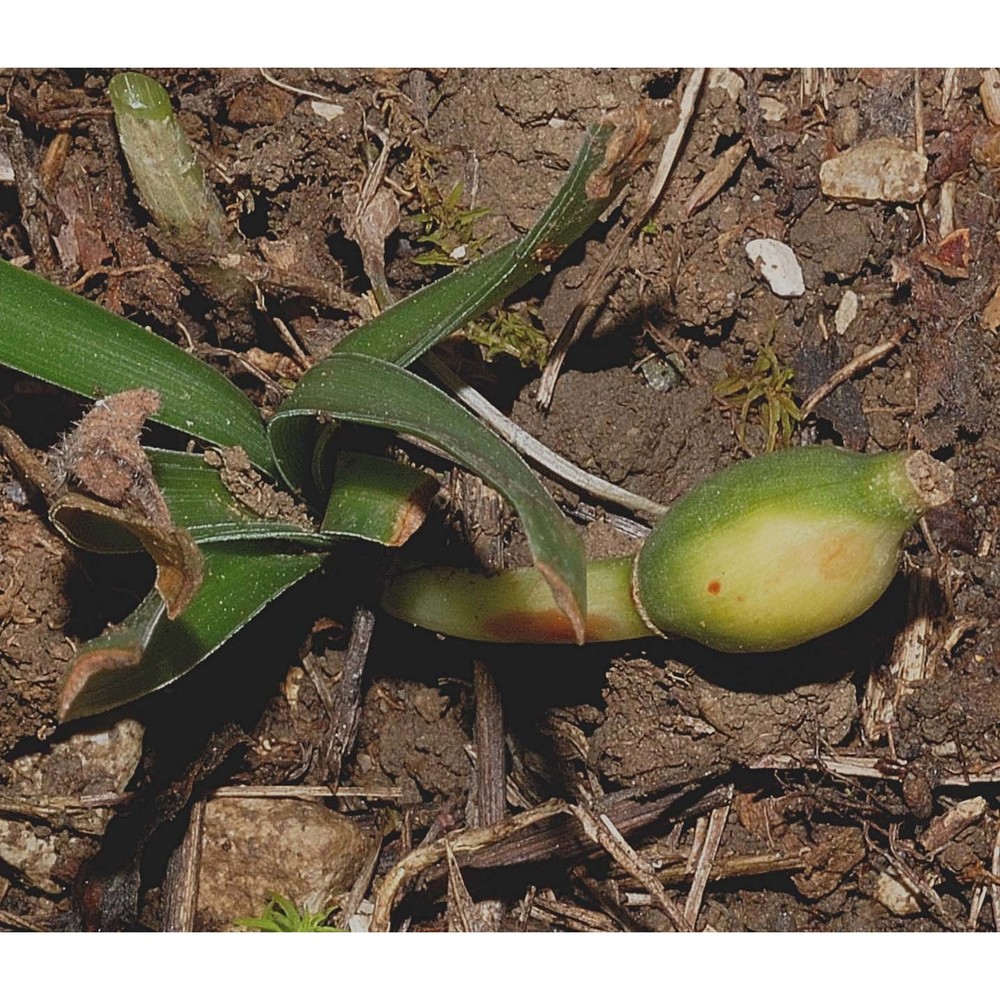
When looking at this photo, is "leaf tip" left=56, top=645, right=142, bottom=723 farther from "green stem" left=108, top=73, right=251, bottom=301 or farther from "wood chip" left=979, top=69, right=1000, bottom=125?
"wood chip" left=979, top=69, right=1000, bottom=125

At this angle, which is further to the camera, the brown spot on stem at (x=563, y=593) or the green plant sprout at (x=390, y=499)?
the green plant sprout at (x=390, y=499)

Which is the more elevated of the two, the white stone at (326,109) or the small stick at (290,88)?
the small stick at (290,88)

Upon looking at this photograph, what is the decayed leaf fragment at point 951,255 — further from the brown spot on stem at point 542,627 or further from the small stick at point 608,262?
the brown spot on stem at point 542,627

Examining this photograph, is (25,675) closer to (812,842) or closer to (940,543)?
(812,842)

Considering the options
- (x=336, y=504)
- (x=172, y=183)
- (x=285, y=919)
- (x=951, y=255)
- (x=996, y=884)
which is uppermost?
(x=951, y=255)

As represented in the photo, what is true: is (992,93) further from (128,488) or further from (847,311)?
(128,488)

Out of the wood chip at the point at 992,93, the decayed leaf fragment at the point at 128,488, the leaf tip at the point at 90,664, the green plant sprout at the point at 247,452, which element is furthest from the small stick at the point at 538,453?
the wood chip at the point at 992,93

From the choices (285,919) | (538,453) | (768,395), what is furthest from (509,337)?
(285,919)

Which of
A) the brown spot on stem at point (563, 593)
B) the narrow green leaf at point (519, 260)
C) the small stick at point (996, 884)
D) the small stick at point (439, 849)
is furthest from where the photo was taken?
the small stick at point (996, 884)
